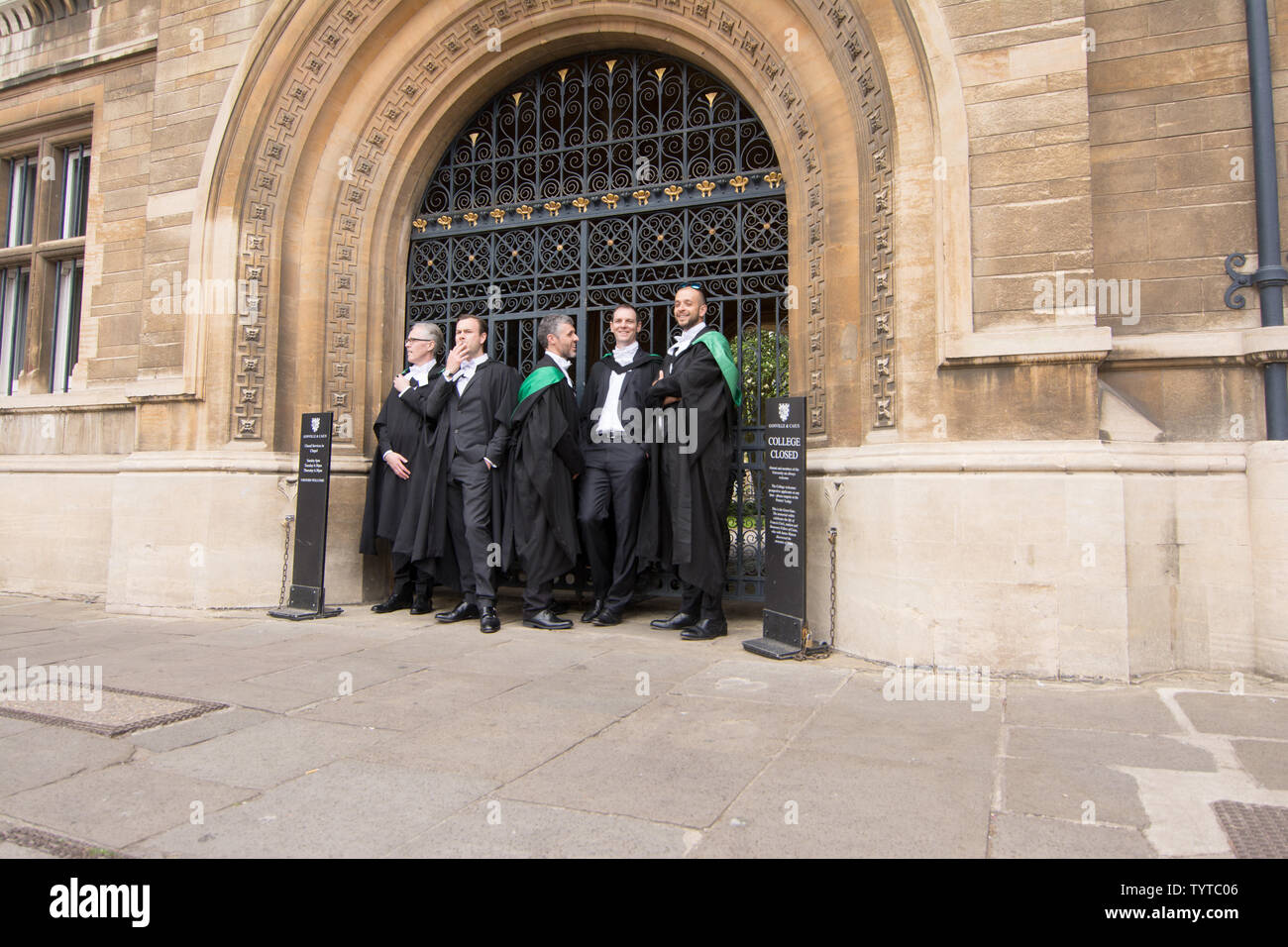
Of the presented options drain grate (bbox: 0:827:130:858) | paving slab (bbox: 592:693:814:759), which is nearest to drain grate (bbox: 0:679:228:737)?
drain grate (bbox: 0:827:130:858)

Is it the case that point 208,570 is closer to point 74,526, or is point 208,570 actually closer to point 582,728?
point 74,526

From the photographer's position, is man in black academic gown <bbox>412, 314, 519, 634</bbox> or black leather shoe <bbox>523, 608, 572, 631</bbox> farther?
man in black academic gown <bbox>412, 314, 519, 634</bbox>

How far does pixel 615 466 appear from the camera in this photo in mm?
6457

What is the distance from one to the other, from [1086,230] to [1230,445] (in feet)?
5.06

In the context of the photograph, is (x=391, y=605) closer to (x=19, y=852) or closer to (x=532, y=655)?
(x=532, y=655)

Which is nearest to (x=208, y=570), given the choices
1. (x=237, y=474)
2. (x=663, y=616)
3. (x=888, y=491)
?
(x=237, y=474)

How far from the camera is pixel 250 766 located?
319 centimetres

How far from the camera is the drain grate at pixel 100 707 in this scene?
3732mm

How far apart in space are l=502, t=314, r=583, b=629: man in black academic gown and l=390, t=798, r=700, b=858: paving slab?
140 inches

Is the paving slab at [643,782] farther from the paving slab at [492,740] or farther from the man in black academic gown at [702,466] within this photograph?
the man in black academic gown at [702,466]

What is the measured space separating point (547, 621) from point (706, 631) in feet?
4.05

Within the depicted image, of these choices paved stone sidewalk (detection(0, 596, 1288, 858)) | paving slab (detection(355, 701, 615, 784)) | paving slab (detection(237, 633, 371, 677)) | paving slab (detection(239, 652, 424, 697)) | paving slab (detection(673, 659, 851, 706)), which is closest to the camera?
paved stone sidewalk (detection(0, 596, 1288, 858))

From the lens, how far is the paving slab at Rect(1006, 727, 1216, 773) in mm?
3232

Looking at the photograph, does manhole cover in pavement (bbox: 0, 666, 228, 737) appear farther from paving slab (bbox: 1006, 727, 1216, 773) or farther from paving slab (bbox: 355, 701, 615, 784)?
paving slab (bbox: 1006, 727, 1216, 773)
